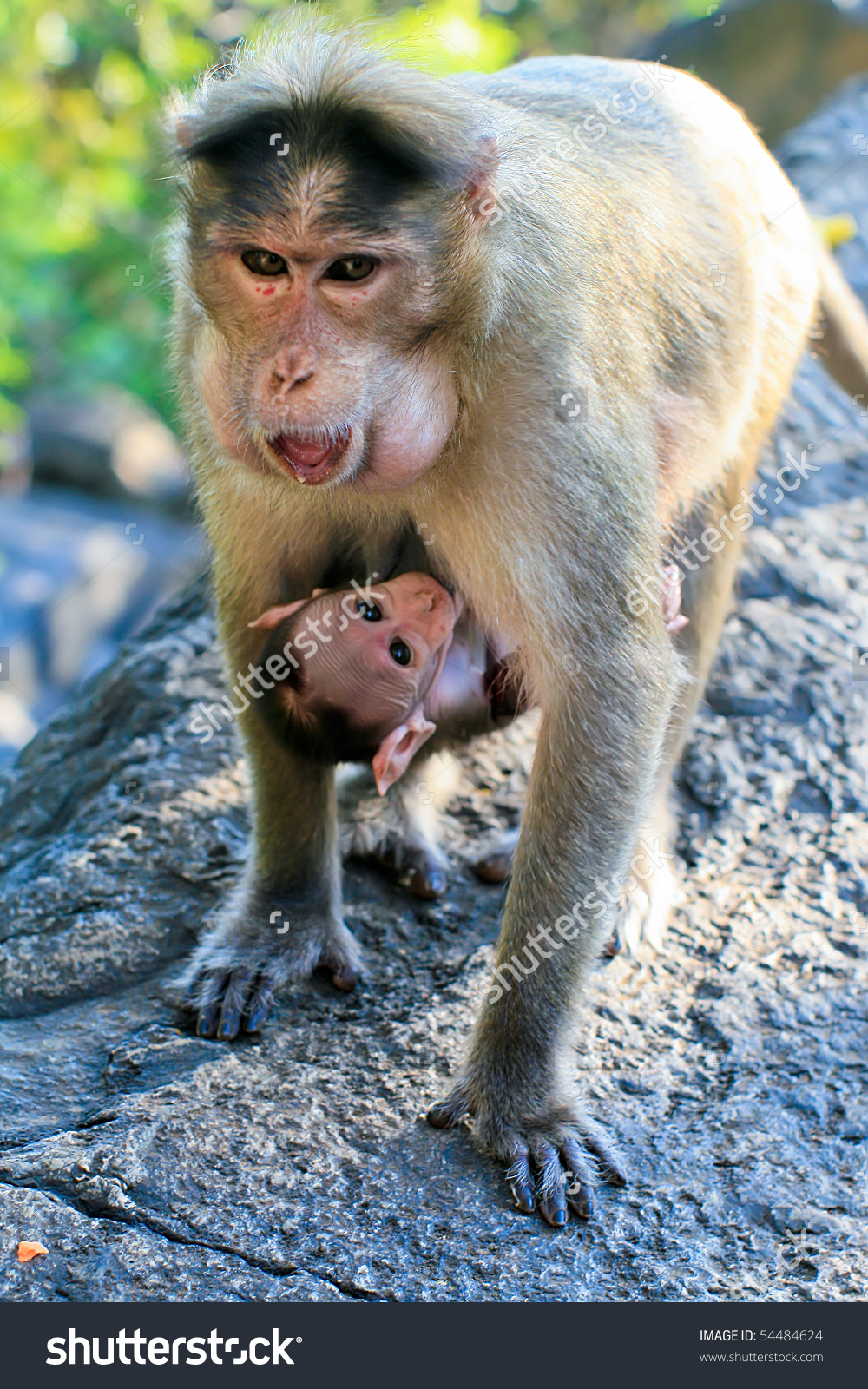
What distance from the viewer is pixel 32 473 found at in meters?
16.3

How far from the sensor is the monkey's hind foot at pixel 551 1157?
290 cm

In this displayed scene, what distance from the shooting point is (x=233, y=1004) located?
3.39m

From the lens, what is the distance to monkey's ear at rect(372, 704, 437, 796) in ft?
11.1

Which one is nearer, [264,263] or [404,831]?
[264,263]

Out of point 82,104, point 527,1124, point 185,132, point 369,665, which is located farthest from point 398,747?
point 82,104

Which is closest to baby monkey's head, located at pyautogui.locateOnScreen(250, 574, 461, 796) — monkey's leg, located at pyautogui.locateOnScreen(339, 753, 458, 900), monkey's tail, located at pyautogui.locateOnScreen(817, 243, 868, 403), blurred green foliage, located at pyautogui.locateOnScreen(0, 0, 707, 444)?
monkey's leg, located at pyautogui.locateOnScreen(339, 753, 458, 900)

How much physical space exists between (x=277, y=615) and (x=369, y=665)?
1.05 ft

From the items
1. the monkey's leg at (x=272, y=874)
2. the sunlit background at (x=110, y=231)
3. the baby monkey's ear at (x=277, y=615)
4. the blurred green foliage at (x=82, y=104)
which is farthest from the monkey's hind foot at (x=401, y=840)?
the blurred green foliage at (x=82, y=104)

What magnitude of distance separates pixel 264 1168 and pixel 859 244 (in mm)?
7207

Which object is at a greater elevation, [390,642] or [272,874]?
[390,642]

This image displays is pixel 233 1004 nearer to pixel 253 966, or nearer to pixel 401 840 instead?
pixel 253 966

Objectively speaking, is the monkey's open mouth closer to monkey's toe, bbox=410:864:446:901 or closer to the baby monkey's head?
the baby monkey's head

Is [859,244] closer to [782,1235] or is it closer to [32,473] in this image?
[782,1235]

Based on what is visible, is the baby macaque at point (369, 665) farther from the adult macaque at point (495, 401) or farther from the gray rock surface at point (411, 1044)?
the gray rock surface at point (411, 1044)
